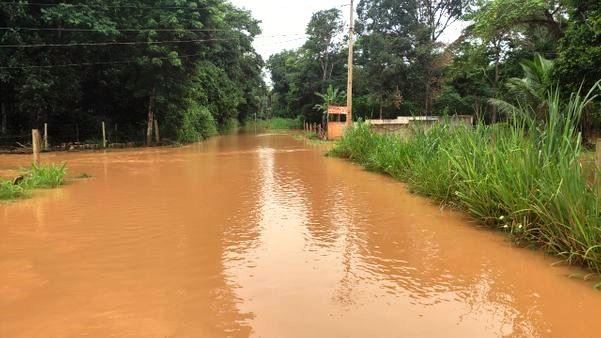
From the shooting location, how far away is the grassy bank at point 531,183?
15.3ft

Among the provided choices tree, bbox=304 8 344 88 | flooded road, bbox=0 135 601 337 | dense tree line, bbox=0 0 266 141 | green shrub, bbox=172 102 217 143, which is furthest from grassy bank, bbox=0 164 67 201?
tree, bbox=304 8 344 88

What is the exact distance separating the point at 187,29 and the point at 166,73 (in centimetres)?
237

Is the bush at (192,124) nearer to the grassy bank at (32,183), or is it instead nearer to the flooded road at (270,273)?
the grassy bank at (32,183)

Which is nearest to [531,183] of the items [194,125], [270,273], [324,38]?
[270,273]

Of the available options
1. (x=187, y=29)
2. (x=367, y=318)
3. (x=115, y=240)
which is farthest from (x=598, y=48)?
(x=187, y=29)

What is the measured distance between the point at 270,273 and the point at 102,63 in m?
21.1

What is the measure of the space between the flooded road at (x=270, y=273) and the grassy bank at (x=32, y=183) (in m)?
0.66

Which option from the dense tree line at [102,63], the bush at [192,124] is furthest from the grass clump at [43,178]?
the bush at [192,124]

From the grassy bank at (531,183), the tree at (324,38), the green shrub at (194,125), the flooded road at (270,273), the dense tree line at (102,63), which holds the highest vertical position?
the tree at (324,38)

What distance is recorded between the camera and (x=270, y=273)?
15.3 feet

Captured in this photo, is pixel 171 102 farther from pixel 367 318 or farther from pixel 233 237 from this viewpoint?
pixel 367 318

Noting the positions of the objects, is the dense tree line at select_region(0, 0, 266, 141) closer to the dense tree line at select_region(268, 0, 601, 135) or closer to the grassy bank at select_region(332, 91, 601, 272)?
the dense tree line at select_region(268, 0, 601, 135)

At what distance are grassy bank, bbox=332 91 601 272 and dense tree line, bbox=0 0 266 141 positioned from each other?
1668 centimetres

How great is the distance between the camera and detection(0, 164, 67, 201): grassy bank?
28.9ft
